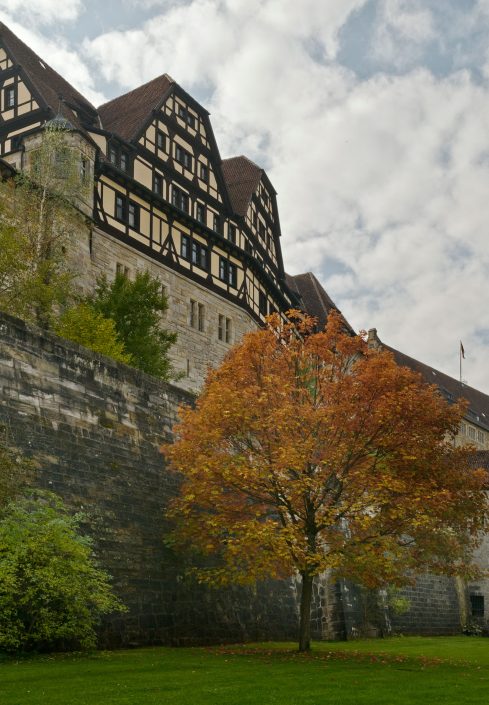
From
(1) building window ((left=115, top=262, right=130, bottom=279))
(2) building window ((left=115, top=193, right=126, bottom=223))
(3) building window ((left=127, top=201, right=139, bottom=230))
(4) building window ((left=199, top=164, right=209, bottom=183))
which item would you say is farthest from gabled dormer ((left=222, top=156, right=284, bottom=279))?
(1) building window ((left=115, top=262, right=130, bottom=279))

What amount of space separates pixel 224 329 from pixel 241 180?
11.9 meters

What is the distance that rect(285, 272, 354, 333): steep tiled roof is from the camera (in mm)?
62750

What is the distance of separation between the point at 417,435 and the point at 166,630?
7632mm

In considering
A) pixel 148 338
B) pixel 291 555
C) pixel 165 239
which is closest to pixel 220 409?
pixel 291 555

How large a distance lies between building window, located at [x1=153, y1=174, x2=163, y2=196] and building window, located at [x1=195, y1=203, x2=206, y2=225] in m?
2.91

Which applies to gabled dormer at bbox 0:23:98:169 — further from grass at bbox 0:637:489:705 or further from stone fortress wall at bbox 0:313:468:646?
grass at bbox 0:637:489:705

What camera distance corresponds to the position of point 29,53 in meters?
43.2

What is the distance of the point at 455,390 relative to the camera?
93562 millimetres

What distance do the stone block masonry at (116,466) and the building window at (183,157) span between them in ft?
71.7

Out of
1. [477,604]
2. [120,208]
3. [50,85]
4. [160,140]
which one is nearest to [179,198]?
[160,140]

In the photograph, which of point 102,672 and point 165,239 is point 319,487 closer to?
point 102,672

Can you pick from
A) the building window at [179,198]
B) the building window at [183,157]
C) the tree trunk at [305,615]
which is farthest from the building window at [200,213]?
the tree trunk at [305,615]

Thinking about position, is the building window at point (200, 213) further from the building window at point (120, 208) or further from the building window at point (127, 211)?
the building window at point (120, 208)

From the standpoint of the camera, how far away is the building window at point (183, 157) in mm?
44000
